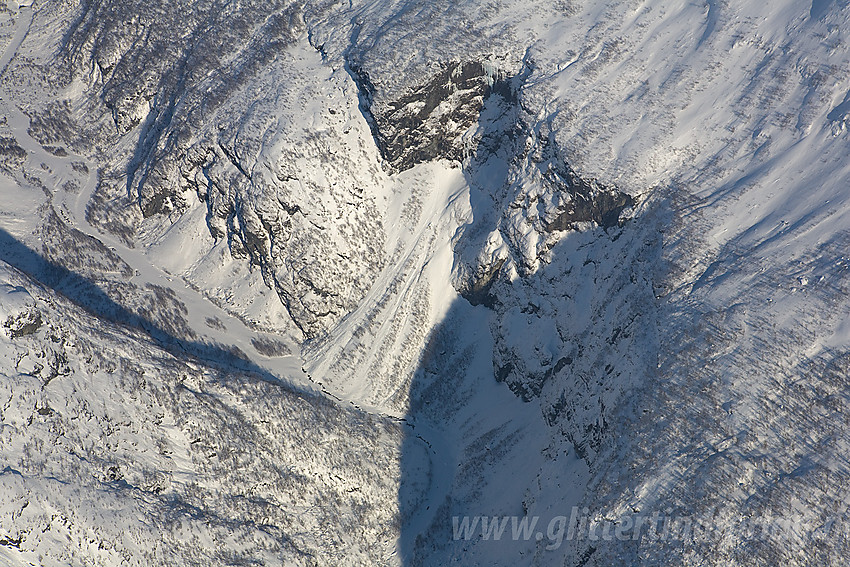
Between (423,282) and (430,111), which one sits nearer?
(430,111)

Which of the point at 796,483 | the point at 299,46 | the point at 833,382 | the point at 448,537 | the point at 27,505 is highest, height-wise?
the point at 299,46

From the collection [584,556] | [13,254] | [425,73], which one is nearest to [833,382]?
[584,556]

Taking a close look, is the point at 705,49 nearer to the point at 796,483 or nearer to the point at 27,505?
the point at 796,483

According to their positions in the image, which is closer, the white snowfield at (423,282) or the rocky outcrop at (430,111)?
the white snowfield at (423,282)

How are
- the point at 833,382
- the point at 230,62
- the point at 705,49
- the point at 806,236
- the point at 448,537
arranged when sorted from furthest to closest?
the point at 230,62 → the point at 705,49 → the point at 448,537 → the point at 806,236 → the point at 833,382

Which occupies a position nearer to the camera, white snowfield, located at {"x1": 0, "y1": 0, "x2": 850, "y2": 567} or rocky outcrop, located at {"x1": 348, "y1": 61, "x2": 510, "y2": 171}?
white snowfield, located at {"x1": 0, "y1": 0, "x2": 850, "y2": 567}

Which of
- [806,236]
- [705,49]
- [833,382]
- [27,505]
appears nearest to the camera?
[27,505]

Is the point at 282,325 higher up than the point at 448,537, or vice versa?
the point at 282,325

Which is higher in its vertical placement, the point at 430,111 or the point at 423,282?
the point at 430,111
